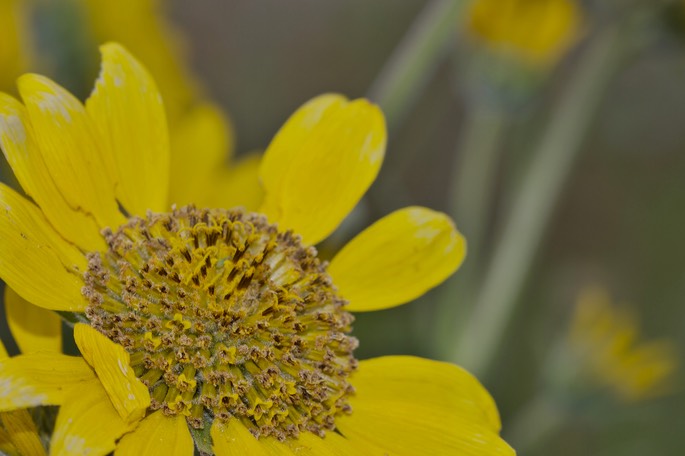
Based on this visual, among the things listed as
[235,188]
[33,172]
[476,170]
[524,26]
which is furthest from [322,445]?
[524,26]

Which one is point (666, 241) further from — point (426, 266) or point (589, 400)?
point (426, 266)

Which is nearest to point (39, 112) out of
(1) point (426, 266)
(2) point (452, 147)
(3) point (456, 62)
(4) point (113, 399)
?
(4) point (113, 399)

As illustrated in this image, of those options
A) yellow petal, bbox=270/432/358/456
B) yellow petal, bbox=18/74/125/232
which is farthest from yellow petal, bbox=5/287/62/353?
yellow petal, bbox=270/432/358/456

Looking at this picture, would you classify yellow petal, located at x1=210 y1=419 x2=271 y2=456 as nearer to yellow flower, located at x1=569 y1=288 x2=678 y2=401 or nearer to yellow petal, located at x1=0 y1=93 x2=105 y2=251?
yellow petal, located at x1=0 y1=93 x2=105 y2=251

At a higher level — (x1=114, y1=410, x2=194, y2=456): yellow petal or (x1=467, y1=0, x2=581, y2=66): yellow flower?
(x1=467, y1=0, x2=581, y2=66): yellow flower

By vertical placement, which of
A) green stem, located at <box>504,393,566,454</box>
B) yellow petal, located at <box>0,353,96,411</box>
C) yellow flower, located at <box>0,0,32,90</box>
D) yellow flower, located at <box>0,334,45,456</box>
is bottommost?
green stem, located at <box>504,393,566,454</box>

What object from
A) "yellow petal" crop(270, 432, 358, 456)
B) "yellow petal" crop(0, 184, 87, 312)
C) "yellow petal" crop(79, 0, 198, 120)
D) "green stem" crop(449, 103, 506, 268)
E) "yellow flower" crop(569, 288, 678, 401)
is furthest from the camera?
"yellow flower" crop(569, 288, 678, 401)
